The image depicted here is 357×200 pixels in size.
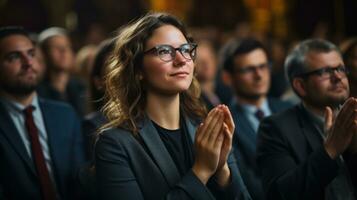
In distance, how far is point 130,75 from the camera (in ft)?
8.48

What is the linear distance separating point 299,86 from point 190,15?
8.37 meters

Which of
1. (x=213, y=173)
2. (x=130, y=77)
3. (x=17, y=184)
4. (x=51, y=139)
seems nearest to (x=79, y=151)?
(x=51, y=139)

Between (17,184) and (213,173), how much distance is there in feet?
4.23

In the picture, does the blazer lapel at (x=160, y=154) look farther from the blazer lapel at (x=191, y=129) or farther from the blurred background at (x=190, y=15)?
the blurred background at (x=190, y=15)

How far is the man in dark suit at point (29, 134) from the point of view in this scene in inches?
128

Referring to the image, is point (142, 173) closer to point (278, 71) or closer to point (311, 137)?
point (311, 137)

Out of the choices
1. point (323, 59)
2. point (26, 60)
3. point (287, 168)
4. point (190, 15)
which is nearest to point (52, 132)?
point (26, 60)

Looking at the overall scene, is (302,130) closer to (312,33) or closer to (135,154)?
(135,154)

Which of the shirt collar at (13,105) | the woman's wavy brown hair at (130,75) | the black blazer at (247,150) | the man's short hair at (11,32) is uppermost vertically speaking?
the man's short hair at (11,32)

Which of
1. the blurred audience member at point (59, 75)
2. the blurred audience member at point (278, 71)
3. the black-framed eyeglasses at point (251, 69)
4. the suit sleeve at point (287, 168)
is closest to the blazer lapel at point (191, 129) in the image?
the suit sleeve at point (287, 168)

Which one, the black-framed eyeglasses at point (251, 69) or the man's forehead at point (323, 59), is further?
the black-framed eyeglasses at point (251, 69)

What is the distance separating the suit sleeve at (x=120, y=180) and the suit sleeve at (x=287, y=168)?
0.41 m

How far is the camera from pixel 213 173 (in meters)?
2.37

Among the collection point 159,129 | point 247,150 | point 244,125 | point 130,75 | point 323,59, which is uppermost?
point 130,75
